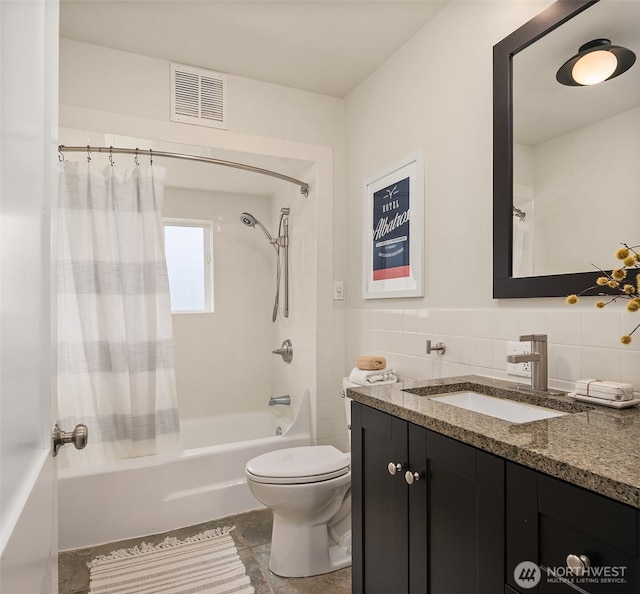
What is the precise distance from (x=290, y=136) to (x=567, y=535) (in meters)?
2.40

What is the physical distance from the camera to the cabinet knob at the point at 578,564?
2.24 ft

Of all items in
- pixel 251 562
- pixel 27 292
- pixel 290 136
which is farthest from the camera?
pixel 290 136

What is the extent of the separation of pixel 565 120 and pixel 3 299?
152 cm

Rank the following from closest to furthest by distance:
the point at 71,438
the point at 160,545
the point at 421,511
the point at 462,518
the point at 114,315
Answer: the point at 71,438 < the point at 462,518 < the point at 421,511 < the point at 160,545 < the point at 114,315

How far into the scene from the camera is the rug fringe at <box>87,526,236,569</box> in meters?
1.91

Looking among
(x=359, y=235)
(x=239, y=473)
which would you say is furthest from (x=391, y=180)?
(x=239, y=473)

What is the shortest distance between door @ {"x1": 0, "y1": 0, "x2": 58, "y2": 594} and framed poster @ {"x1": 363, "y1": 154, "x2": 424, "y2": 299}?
152cm

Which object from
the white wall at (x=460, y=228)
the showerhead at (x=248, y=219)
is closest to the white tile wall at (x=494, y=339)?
the white wall at (x=460, y=228)

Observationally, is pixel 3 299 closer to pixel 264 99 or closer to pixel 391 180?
pixel 391 180

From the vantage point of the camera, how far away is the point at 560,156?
4.47ft

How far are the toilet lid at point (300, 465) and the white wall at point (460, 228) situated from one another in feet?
1.75

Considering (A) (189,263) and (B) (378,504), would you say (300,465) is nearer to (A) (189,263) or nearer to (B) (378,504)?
(B) (378,504)

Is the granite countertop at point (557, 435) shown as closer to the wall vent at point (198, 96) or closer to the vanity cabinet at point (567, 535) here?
the vanity cabinet at point (567, 535)

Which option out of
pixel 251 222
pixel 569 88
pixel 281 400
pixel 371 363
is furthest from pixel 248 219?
pixel 569 88
